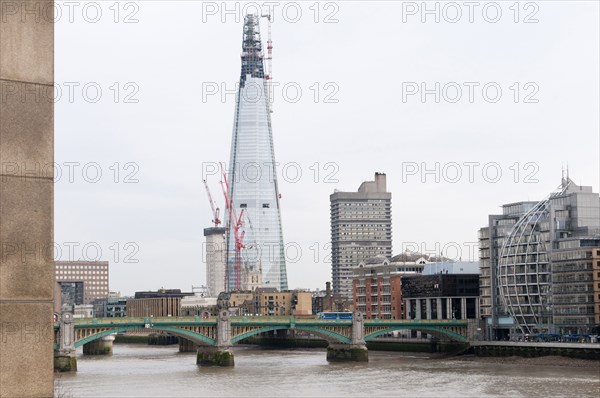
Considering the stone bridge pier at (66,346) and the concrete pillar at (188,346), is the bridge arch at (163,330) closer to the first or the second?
the stone bridge pier at (66,346)

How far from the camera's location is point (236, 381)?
257 ft

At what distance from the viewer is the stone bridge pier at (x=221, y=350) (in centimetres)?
9781

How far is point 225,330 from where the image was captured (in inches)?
3935

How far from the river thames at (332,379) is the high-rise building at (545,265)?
10.9 meters

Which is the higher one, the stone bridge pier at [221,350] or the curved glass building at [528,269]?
the curved glass building at [528,269]

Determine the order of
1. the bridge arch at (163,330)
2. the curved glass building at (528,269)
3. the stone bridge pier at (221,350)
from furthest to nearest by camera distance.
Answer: the curved glass building at (528,269)
the stone bridge pier at (221,350)
the bridge arch at (163,330)

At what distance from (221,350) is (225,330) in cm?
194

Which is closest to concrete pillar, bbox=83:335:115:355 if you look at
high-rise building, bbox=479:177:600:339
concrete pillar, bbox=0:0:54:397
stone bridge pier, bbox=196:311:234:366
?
stone bridge pier, bbox=196:311:234:366

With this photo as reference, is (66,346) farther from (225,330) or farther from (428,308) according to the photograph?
(428,308)

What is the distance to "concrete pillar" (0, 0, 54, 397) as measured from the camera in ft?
42.8

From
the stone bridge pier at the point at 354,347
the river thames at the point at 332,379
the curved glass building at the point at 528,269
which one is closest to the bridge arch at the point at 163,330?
the river thames at the point at 332,379

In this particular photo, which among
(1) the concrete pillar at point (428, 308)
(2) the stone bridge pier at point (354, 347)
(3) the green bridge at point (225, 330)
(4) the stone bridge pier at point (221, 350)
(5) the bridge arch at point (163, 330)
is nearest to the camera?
(3) the green bridge at point (225, 330)

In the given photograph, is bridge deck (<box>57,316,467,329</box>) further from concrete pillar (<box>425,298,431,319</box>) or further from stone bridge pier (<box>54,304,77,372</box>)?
concrete pillar (<box>425,298,431,319</box>)

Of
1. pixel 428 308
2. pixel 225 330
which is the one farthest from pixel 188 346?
pixel 225 330
